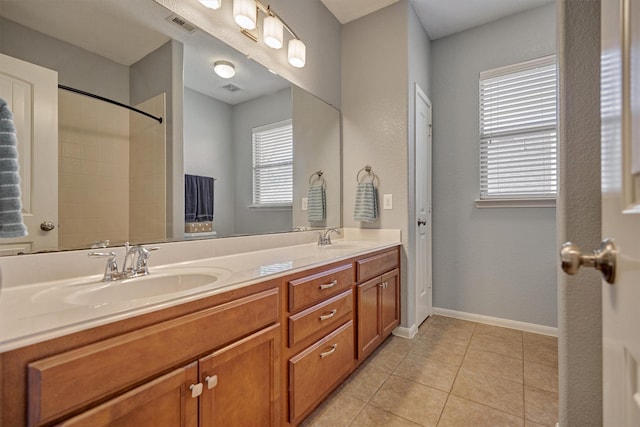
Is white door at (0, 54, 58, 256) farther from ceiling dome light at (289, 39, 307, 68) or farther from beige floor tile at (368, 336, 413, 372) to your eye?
beige floor tile at (368, 336, 413, 372)

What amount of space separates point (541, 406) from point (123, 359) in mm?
1939

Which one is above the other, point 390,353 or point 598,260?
point 598,260

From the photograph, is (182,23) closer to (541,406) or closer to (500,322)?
(541,406)

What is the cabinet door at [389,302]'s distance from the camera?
206cm

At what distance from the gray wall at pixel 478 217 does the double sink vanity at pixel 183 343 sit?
1544 mm

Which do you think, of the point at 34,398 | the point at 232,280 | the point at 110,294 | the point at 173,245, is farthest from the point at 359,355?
the point at 34,398

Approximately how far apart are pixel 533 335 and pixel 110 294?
9.50 feet

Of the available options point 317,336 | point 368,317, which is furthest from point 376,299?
point 317,336

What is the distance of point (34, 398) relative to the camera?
580 millimetres

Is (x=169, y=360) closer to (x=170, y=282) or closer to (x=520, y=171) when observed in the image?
(x=170, y=282)

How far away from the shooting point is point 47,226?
1014mm

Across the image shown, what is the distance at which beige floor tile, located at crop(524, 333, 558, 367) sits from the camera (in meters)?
1.99

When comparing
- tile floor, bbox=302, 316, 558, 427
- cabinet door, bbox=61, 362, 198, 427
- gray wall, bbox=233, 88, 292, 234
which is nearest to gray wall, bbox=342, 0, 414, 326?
tile floor, bbox=302, 316, 558, 427

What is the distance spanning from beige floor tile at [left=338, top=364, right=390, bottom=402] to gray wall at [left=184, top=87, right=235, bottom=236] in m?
1.11
